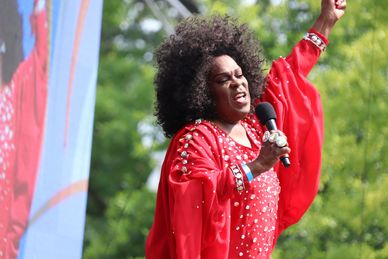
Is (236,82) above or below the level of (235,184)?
above

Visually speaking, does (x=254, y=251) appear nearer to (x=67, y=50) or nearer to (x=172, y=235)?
(x=172, y=235)

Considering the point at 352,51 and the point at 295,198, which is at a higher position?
the point at 352,51

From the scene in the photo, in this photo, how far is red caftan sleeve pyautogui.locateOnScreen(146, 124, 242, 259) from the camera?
330cm

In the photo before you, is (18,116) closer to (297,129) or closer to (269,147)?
(269,147)

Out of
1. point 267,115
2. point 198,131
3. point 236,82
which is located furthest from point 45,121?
point 267,115

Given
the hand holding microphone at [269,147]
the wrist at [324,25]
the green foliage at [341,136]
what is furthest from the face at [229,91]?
the green foliage at [341,136]

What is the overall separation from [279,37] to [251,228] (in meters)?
5.76

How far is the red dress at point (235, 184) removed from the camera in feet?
10.9

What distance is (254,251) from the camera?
11.3 feet

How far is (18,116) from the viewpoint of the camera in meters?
3.41

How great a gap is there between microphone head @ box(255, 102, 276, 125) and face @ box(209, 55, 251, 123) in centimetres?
9

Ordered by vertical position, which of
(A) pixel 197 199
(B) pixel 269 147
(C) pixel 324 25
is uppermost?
(C) pixel 324 25

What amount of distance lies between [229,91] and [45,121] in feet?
1.99

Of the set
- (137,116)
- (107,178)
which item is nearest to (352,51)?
(137,116)
